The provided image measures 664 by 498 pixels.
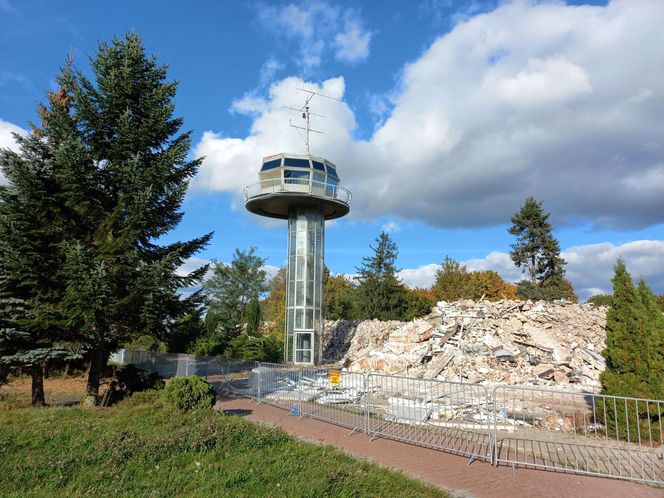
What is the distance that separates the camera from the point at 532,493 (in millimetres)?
6391

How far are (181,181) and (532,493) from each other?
12020mm

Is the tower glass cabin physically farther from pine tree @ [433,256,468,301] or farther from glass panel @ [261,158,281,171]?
pine tree @ [433,256,468,301]

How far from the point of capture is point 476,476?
707 cm

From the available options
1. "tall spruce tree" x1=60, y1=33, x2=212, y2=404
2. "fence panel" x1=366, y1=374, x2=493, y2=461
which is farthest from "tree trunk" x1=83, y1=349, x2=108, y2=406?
"fence panel" x1=366, y1=374, x2=493, y2=461

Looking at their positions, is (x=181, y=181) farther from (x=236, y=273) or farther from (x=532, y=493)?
(x=236, y=273)

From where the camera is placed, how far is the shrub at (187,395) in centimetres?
1090

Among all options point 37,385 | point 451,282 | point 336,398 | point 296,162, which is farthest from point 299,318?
point 451,282

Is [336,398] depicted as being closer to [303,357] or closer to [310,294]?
[303,357]

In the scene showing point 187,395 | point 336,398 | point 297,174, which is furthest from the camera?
point 297,174

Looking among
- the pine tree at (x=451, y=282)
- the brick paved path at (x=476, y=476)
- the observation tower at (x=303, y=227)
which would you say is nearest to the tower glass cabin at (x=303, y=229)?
the observation tower at (x=303, y=227)

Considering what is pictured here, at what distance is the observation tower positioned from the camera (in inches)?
1112

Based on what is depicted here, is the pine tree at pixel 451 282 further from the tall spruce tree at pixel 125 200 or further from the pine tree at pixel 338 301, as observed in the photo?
the tall spruce tree at pixel 125 200

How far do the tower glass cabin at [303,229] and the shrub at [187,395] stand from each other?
1690 centimetres

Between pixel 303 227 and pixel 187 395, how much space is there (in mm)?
19077
